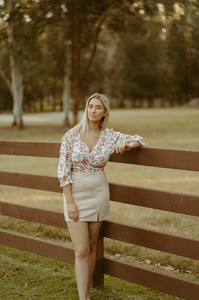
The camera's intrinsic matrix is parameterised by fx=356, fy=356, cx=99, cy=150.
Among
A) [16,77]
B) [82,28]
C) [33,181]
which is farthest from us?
[16,77]

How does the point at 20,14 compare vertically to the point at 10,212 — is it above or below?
above

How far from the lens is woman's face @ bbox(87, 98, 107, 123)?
118 inches

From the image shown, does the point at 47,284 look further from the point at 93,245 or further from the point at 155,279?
the point at 155,279

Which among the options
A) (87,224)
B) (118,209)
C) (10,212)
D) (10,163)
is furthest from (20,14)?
(87,224)

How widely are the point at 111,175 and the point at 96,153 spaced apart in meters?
6.72

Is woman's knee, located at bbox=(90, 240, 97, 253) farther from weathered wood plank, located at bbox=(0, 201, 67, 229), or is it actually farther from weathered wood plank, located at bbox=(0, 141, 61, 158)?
weathered wood plank, located at bbox=(0, 141, 61, 158)

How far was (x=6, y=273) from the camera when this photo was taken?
3.88 m

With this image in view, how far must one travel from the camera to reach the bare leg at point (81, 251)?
292cm

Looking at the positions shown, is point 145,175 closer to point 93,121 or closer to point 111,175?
point 111,175

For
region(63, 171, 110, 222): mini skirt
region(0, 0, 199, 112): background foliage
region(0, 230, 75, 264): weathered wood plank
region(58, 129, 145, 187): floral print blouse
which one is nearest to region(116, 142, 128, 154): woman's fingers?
region(58, 129, 145, 187): floral print blouse

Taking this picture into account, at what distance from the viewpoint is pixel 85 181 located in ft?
9.50

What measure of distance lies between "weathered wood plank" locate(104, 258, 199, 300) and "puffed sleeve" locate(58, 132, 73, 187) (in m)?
1.05

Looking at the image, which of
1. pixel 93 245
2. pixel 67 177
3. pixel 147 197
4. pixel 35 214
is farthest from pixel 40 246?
pixel 147 197

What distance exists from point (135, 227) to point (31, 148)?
1.32 metres
